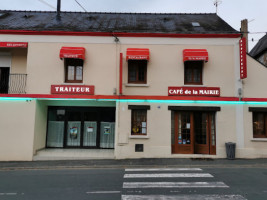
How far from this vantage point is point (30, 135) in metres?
11.0

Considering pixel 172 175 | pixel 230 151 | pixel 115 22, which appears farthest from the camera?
pixel 115 22

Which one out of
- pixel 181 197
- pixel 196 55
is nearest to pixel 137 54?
pixel 196 55

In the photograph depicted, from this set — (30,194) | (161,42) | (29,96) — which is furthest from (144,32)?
(30,194)

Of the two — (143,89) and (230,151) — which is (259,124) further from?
(143,89)

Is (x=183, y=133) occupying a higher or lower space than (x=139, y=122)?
lower

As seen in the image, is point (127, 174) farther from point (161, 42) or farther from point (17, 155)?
point (161, 42)

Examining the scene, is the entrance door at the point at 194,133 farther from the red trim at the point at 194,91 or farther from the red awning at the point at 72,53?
the red awning at the point at 72,53

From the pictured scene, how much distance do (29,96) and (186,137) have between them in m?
9.47

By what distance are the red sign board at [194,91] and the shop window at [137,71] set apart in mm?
1813

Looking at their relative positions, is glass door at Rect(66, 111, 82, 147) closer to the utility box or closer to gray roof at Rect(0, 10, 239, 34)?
gray roof at Rect(0, 10, 239, 34)

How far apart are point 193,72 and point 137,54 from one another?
11.9ft

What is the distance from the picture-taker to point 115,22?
46.1 ft

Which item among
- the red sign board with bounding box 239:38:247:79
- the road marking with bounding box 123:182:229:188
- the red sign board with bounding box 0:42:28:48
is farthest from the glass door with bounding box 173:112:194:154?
the red sign board with bounding box 0:42:28:48

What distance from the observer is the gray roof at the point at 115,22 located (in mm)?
12203
